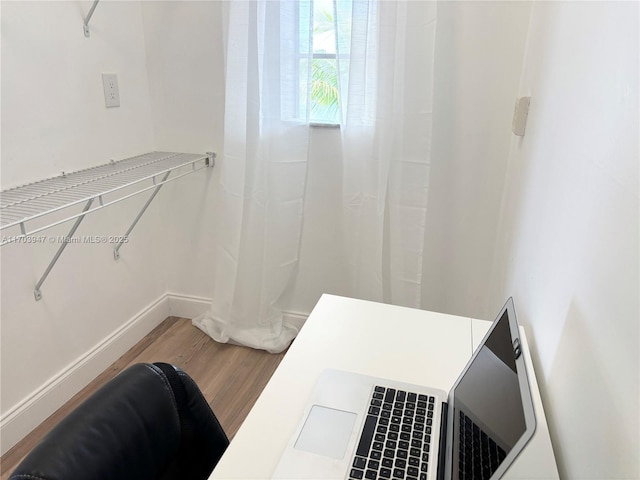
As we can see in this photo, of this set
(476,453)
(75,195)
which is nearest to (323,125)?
(75,195)

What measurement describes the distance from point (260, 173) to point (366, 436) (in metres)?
1.40

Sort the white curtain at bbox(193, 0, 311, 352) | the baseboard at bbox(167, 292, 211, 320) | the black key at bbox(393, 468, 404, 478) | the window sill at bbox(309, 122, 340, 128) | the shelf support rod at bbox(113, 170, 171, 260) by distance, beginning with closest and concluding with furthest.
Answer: the black key at bbox(393, 468, 404, 478) → the white curtain at bbox(193, 0, 311, 352) → the window sill at bbox(309, 122, 340, 128) → the shelf support rod at bbox(113, 170, 171, 260) → the baseboard at bbox(167, 292, 211, 320)

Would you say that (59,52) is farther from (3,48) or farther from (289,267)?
(289,267)

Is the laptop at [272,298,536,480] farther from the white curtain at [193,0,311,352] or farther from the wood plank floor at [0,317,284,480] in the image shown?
the white curtain at [193,0,311,352]

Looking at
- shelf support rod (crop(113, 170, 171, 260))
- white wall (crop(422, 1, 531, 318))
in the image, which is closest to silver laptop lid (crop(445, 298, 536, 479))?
white wall (crop(422, 1, 531, 318))

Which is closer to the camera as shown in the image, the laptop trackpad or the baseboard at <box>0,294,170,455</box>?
the laptop trackpad

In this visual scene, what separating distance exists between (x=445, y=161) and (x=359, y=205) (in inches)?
16.0

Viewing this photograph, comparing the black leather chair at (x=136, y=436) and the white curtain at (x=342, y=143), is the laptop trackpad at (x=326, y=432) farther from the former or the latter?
the white curtain at (x=342, y=143)

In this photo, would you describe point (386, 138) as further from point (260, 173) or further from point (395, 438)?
point (395, 438)

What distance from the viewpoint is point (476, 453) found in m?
0.68

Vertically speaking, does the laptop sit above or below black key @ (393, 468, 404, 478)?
above

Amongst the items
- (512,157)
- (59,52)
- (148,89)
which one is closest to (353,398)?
(512,157)

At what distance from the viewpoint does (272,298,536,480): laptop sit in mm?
671

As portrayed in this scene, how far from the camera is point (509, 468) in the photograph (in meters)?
0.55
